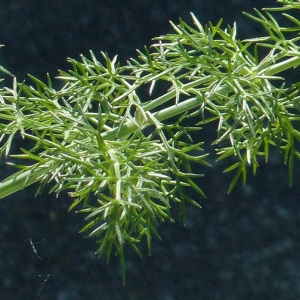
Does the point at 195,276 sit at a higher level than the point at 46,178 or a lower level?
lower

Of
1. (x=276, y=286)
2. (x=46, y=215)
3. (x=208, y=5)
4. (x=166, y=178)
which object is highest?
(x=166, y=178)

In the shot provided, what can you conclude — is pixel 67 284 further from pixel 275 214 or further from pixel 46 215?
pixel 275 214

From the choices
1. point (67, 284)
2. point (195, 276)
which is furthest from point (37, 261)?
point (195, 276)

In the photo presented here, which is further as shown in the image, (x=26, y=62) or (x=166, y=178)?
(x=26, y=62)

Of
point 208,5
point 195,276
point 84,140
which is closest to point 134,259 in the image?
point 195,276

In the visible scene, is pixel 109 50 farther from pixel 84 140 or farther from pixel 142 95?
pixel 84 140

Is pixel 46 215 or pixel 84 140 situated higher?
pixel 84 140
